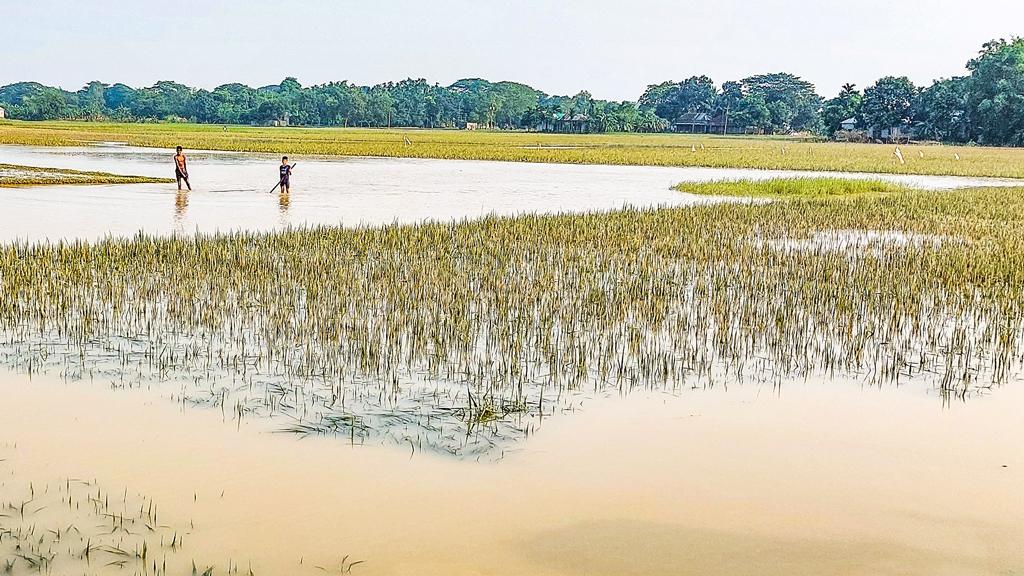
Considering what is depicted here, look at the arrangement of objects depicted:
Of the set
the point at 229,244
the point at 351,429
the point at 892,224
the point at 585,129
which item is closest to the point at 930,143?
the point at 585,129

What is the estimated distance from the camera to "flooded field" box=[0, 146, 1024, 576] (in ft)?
12.1

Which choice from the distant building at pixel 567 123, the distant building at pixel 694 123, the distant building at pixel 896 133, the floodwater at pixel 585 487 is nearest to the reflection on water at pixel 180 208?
the floodwater at pixel 585 487

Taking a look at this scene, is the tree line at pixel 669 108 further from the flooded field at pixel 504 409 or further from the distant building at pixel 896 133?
the flooded field at pixel 504 409

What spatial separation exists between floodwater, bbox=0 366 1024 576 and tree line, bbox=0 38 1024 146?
67411 millimetres

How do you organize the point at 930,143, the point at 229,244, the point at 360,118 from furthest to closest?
the point at 360,118, the point at 930,143, the point at 229,244

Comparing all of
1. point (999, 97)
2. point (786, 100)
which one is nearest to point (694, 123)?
point (786, 100)

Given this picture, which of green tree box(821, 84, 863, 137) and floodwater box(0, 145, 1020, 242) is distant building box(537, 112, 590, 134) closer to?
green tree box(821, 84, 863, 137)

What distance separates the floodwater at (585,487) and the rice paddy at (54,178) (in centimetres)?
1624

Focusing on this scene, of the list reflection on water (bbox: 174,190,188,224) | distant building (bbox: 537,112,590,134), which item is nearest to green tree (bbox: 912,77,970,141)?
distant building (bbox: 537,112,590,134)

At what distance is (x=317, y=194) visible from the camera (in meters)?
19.8

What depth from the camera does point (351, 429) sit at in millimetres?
4809

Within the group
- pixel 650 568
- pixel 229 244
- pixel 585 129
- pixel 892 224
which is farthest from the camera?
pixel 585 129

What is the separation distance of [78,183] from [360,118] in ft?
312

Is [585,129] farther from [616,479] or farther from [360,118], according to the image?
[616,479]
